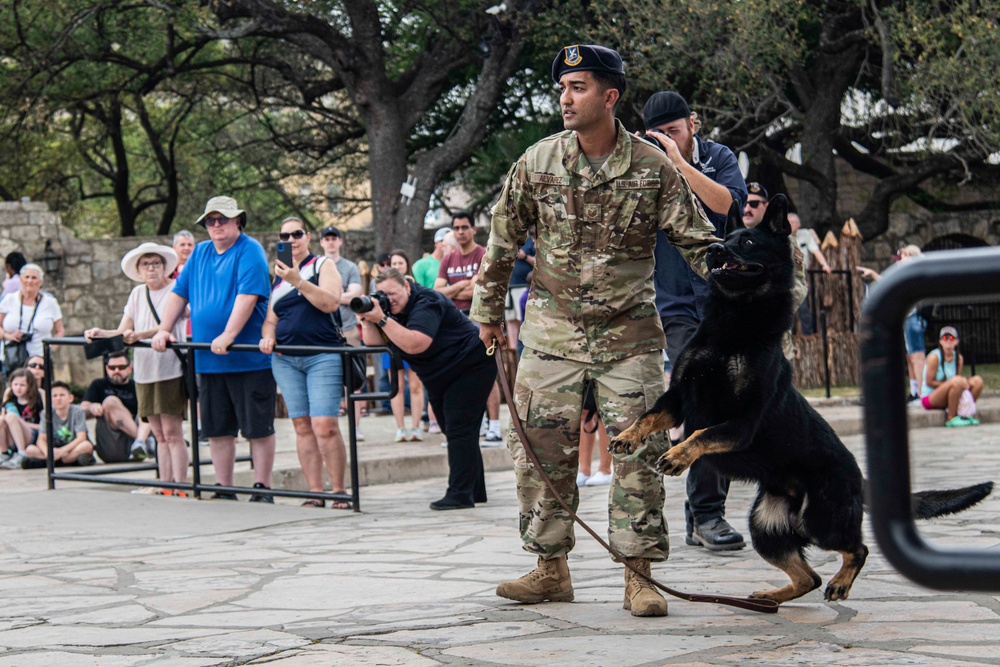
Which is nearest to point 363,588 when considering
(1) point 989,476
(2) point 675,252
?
(2) point 675,252

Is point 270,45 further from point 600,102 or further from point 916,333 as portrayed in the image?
point 600,102

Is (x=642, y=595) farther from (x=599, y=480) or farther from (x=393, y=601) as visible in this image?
(x=599, y=480)

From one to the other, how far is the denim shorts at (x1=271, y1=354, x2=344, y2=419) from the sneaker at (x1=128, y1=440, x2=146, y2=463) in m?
3.51

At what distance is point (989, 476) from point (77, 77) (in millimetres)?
19301

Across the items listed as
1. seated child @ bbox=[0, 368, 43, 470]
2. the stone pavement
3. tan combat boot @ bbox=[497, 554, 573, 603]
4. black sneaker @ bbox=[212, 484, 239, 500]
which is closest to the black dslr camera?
the stone pavement

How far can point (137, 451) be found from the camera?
1131 centimetres

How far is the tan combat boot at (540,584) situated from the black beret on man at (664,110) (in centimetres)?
208

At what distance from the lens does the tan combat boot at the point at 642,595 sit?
14.9ft

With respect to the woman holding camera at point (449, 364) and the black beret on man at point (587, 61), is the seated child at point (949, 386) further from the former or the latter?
the black beret on man at point (587, 61)

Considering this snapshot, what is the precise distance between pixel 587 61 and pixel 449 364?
3.78 m

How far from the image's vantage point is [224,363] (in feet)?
27.5

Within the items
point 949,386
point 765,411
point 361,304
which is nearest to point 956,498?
point 765,411

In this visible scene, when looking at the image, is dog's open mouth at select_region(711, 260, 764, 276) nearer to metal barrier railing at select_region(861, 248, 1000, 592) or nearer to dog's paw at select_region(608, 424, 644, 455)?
dog's paw at select_region(608, 424, 644, 455)

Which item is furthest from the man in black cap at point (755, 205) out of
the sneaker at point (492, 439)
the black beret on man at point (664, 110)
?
the sneaker at point (492, 439)
